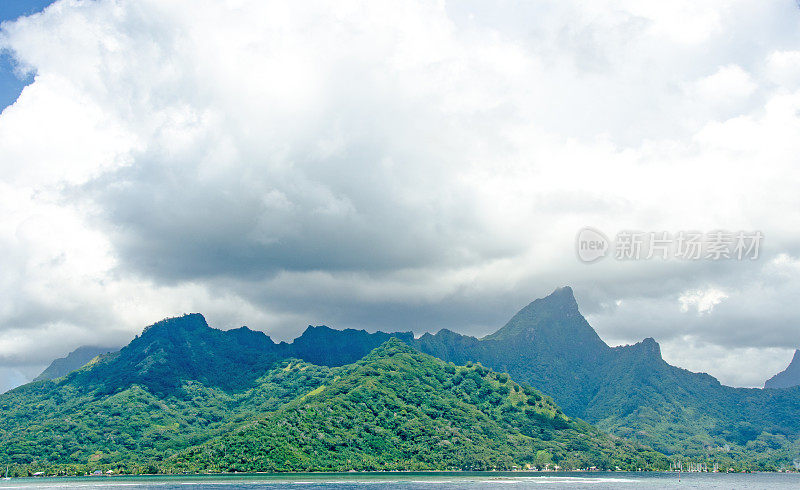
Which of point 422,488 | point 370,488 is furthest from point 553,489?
point 370,488

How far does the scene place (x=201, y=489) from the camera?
196 meters

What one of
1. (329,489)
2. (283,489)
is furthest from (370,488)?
(283,489)

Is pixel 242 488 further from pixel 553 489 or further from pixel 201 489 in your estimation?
pixel 553 489

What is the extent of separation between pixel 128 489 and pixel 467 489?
100 m

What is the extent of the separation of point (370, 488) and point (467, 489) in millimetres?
29122

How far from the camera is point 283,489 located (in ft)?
629

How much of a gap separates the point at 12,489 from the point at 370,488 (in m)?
107

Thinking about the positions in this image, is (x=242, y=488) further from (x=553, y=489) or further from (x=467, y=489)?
(x=553, y=489)

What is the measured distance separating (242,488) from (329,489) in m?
26.5

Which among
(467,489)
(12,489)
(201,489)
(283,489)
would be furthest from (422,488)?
(12,489)

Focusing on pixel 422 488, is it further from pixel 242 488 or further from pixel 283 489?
pixel 242 488

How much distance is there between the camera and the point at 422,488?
199125 mm

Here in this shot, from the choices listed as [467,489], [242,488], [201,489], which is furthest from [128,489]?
[467,489]

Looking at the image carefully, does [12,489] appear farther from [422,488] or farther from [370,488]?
[422,488]
